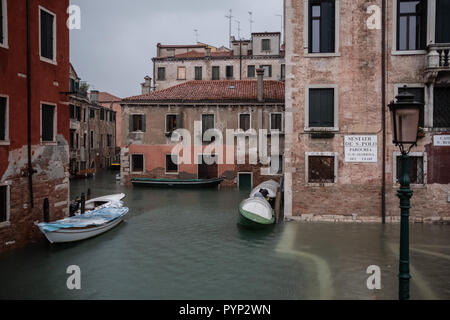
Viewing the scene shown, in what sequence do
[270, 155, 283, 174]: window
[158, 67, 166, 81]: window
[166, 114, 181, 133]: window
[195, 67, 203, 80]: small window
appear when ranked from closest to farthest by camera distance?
[270, 155, 283, 174]: window, [166, 114, 181, 133]: window, [195, 67, 203, 80]: small window, [158, 67, 166, 81]: window

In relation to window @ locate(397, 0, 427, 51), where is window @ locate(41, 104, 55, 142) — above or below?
below

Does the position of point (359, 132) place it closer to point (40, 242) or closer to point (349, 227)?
point (349, 227)

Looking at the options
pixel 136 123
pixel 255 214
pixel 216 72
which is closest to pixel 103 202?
pixel 255 214

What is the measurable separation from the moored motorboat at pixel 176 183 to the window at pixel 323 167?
13.3 metres

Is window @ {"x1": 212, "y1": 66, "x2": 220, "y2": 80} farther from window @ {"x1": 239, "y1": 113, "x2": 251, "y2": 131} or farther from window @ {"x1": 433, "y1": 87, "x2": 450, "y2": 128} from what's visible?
window @ {"x1": 433, "y1": 87, "x2": 450, "y2": 128}

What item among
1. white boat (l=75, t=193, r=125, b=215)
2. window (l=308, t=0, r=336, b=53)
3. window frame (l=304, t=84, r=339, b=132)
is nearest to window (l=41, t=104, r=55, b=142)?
white boat (l=75, t=193, r=125, b=215)

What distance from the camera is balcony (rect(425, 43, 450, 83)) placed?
585 inches

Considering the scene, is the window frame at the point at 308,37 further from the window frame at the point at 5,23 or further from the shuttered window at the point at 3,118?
the shuttered window at the point at 3,118

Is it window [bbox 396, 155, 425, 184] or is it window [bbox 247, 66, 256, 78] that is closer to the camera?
window [bbox 396, 155, 425, 184]

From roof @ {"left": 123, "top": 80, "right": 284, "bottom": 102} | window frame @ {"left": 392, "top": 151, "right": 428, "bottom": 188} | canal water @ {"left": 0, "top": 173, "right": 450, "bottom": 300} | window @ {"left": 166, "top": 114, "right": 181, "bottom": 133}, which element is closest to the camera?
canal water @ {"left": 0, "top": 173, "right": 450, "bottom": 300}

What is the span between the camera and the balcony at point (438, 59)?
48.8 ft

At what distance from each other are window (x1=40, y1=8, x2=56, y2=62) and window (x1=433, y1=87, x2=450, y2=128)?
14552 mm

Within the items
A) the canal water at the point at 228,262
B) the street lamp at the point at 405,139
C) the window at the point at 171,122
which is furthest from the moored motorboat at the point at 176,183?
the street lamp at the point at 405,139
